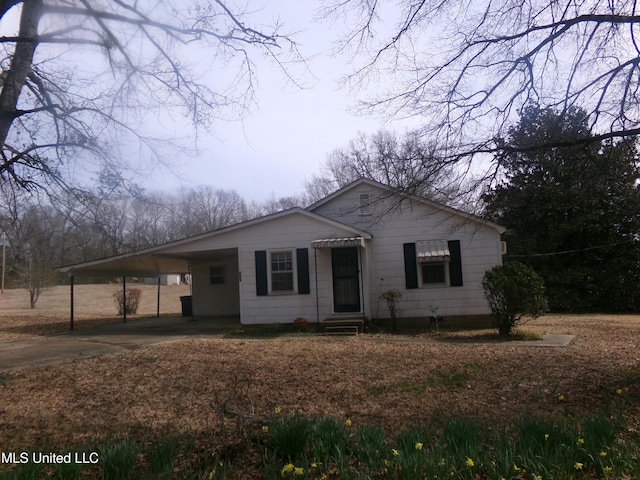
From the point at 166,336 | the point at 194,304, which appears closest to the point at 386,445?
the point at 166,336

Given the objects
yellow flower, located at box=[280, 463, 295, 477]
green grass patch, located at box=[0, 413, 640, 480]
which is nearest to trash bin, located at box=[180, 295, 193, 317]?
green grass patch, located at box=[0, 413, 640, 480]

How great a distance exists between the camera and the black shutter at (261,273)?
551 inches

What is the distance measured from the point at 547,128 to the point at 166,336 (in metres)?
10.2

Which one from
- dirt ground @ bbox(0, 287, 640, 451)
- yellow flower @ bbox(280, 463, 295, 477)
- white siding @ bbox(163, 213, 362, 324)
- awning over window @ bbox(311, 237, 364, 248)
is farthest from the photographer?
white siding @ bbox(163, 213, 362, 324)

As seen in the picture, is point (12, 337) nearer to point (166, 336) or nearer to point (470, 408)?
point (166, 336)

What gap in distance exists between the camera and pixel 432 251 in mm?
14172

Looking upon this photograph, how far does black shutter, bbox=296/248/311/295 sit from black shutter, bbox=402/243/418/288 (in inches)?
120

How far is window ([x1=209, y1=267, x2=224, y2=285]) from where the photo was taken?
19312 mm

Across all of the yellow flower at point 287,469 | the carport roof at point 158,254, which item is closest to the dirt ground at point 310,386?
the yellow flower at point 287,469

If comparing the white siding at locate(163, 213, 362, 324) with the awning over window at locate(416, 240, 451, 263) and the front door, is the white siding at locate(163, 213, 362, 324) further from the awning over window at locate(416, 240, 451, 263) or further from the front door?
the awning over window at locate(416, 240, 451, 263)

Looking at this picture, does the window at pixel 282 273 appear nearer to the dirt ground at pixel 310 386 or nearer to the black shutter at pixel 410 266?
the black shutter at pixel 410 266

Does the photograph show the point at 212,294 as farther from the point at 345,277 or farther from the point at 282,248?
the point at 345,277

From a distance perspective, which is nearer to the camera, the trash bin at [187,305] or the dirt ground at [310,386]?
the dirt ground at [310,386]

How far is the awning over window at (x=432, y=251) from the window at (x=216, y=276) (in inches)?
338
